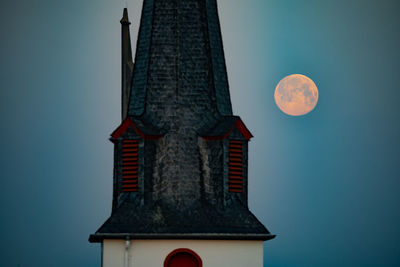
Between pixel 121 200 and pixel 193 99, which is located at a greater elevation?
pixel 193 99

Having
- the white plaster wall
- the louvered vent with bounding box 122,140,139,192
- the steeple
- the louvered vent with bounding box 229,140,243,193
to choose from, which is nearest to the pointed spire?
the steeple

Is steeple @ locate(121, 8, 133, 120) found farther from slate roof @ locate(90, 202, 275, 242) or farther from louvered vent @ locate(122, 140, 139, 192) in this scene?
slate roof @ locate(90, 202, 275, 242)

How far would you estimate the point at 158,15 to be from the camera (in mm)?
50688

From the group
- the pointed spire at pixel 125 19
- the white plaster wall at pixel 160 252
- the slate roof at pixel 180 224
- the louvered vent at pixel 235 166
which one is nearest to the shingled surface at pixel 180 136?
the slate roof at pixel 180 224

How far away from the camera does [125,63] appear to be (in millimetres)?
54250

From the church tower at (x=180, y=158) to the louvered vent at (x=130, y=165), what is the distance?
0.14ft

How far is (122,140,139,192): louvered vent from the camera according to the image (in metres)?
48.1

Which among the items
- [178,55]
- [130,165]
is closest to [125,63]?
[178,55]

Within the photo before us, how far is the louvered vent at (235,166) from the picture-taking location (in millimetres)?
48544

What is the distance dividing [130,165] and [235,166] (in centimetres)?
445

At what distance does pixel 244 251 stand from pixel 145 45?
10246 millimetres

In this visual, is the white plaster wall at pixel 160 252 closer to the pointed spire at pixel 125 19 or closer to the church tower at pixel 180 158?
the church tower at pixel 180 158

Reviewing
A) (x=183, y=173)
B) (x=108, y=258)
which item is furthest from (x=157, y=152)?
(x=108, y=258)

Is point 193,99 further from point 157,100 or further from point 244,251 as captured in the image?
point 244,251
